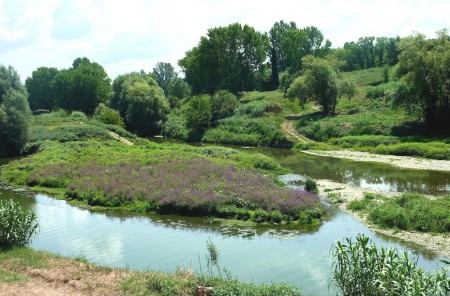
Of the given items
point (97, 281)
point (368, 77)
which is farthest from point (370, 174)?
point (368, 77)

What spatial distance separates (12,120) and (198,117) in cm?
3256

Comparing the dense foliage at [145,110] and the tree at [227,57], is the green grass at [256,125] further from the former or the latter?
the tree at [227,57]

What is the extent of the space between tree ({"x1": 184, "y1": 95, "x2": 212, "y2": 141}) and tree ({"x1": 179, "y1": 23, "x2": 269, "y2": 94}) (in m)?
27.3

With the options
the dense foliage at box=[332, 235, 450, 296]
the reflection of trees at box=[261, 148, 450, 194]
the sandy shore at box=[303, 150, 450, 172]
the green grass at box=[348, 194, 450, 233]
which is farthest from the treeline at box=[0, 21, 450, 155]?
the dense foliage at box=[332, 235, 450, 296]

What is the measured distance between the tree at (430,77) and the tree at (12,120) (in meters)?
50.4

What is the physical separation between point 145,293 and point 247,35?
101 metres

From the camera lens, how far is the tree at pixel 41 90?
454 ft

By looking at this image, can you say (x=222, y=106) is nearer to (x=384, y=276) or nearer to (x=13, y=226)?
(x=13, y=226)

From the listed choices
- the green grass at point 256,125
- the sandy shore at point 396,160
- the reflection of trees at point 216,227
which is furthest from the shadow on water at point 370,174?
the green grass at point 256,125

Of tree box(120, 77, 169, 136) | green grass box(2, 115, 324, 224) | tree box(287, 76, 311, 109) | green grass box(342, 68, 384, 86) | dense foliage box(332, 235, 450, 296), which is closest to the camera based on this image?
dense foliage box(332, 235, 450, 296)

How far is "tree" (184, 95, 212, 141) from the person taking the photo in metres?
82.0

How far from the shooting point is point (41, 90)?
139750mm

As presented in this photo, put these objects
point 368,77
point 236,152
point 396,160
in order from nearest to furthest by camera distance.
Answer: point 396,160
point 236,152
point 368,77

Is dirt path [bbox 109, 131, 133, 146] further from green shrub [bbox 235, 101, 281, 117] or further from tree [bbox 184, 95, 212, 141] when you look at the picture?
green shrub [bbox 235, 101, 281, 117]
